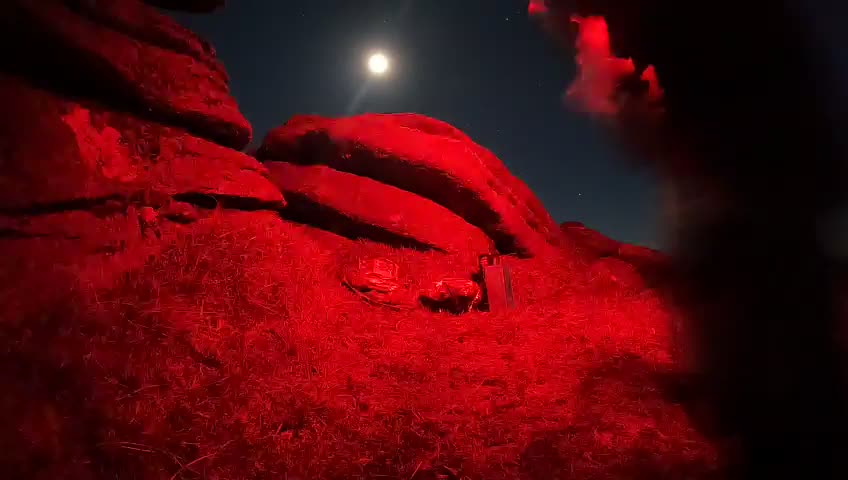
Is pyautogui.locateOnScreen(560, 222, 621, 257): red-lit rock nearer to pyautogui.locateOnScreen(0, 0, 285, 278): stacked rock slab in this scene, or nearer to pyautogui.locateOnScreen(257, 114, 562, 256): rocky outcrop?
pyautogui.locateOnScreen(257, 114, 562, 256): rocky outcrop

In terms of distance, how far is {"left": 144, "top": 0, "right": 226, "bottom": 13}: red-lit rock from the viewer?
6754mm

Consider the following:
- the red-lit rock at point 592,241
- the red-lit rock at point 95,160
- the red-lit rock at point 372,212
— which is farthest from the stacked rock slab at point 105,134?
the red-lit rock at point 592,241

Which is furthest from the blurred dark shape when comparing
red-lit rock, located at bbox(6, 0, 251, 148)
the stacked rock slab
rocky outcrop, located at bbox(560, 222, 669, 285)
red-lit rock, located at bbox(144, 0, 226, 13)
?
red-lit rock, located at bbox(144, 0, 226, 13)

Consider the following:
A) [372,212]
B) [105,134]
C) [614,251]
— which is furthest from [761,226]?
[614,251]

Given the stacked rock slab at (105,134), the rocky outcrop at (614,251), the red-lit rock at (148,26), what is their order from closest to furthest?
the stacked rock slab at (105,134)
the red-lit rock at (148,26)
the rocky outcrop at (614,251)

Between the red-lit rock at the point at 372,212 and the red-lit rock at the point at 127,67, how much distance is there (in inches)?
50.3

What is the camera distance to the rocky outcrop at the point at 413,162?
26.1ft

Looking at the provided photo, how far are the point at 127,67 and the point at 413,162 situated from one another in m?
4.39

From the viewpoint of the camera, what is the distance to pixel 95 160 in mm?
4523

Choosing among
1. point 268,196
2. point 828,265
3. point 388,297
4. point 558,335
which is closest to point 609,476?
point 828,265

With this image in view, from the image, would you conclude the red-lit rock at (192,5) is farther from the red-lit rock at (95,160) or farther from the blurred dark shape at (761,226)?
the blurred dark shape at (761,226)

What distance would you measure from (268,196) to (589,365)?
15.3 feet

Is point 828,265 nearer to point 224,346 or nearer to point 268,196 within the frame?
point 224,346

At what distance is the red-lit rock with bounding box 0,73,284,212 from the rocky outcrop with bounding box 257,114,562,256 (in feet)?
7.49
